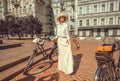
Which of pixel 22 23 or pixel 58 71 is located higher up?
pixel 22 23

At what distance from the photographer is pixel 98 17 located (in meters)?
41.5

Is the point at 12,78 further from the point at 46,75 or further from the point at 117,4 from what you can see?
the point at 117,4

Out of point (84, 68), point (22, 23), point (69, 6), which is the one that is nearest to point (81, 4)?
point (69, 6)

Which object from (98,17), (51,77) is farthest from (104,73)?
(98,17)

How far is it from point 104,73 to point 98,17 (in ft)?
128

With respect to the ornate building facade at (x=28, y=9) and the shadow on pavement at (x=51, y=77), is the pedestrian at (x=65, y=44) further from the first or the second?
the ornate building facade at (x=28, y=9)

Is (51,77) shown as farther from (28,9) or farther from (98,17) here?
(28,9)

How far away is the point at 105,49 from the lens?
152 inches

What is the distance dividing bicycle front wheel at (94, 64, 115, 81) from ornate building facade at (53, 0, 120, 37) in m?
37.0

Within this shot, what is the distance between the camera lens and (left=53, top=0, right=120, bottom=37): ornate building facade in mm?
39425

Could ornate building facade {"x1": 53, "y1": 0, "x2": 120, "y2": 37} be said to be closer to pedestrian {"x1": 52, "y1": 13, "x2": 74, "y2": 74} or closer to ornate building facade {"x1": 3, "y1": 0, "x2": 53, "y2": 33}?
ornate building facade {"x1": 3, "y1": 0, "x2": 53, "y2": 33}

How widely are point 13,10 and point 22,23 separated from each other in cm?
2191

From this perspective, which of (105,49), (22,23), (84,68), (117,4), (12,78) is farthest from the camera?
(117,4)

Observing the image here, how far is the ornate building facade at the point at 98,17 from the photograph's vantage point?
129ft
